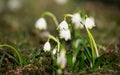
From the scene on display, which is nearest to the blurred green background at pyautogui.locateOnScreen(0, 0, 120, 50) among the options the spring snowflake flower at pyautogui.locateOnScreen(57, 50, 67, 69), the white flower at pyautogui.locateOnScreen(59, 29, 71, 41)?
the white flower at pyautogui.locateOnScreen(59, 29, 71, 41)

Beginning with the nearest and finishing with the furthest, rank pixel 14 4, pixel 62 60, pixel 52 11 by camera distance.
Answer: pixel 62 60
pixel 52 11
pixel 14 4

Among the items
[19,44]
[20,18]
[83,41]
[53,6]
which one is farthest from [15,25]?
[83,41]

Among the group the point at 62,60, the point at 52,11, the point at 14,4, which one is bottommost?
the point at 62,60

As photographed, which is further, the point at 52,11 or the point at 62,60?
the point at 52,11

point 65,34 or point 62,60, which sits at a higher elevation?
point 65,34

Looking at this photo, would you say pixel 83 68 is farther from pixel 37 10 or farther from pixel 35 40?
pixel 37 10

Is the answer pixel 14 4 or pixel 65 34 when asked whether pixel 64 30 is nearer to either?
pixel 65 34

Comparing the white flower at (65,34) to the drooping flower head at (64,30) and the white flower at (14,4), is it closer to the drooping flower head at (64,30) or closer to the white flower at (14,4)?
the drooping flower head at (64,30)

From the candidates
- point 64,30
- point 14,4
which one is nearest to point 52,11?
point 14,4

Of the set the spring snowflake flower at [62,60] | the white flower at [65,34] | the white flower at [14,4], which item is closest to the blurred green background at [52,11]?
the white flower at [14,4]

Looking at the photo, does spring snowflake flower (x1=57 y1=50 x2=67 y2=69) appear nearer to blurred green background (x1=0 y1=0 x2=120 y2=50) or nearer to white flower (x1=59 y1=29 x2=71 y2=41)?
white flower (x1=59 y1=29 x2=71 y2=41)
